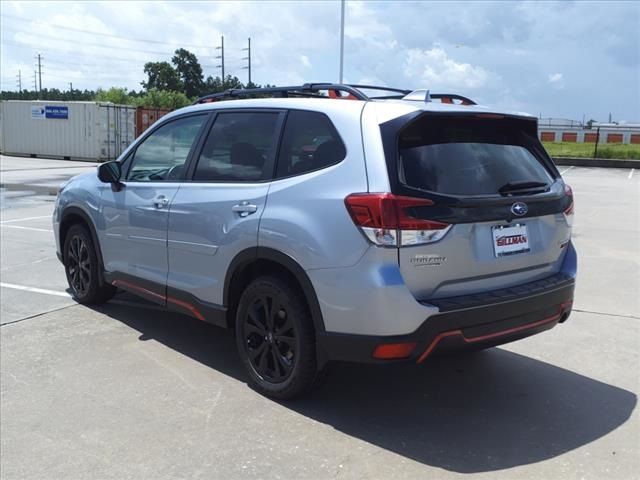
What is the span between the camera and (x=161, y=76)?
104 m

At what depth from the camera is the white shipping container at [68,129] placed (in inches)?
1124

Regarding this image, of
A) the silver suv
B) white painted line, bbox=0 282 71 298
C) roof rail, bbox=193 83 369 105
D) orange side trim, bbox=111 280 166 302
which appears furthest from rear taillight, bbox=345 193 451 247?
white painted line, bbox=0 282 71 298

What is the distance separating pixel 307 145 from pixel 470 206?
1.06 meters

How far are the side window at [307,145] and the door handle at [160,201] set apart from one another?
1.17m

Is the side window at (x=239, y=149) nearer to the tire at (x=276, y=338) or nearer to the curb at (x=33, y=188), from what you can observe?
the tire at (x=276, y=338)

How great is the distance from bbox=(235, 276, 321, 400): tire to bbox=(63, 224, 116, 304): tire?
85.2 inches

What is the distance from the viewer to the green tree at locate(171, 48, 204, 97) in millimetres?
108812

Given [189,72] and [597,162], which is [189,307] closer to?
[597,162]

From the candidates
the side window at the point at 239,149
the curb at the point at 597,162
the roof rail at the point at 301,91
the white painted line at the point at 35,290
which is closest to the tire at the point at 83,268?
the white painted line at the point at 35,290

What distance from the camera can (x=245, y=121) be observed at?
4281 mm

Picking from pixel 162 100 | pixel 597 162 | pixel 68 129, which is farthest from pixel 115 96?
pixel 597 162

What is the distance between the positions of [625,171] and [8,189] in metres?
24.3

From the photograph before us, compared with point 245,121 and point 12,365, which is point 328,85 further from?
point 12,365

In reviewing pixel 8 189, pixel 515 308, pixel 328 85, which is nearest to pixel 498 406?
pixel 515 308
